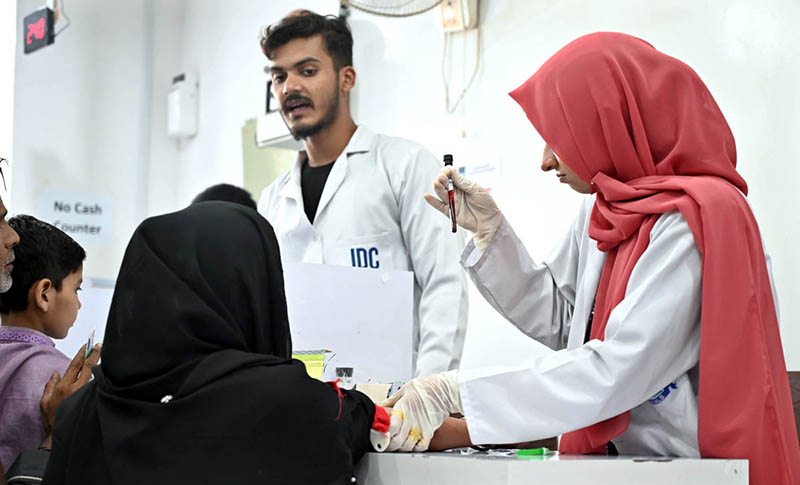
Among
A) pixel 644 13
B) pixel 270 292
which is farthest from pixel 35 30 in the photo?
pixel 270 292

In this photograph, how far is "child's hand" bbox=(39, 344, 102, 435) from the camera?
1857mm

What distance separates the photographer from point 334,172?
2.67m

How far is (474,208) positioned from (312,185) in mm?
978

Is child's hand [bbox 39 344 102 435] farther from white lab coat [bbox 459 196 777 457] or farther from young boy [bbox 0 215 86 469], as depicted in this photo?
white lab coat [bbox 459 196 777 457]

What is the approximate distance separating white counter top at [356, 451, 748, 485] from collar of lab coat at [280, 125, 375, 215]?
4.67ft

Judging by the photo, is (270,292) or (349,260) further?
(349,260)

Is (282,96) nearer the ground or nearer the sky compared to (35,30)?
nearer the ground

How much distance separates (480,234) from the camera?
6.05 ft

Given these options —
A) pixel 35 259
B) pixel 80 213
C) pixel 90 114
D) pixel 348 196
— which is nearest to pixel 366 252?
pixel 348 196

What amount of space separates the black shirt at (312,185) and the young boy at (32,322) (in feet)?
2.19

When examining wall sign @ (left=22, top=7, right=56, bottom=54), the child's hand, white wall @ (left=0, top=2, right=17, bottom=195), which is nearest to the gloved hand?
the child's hand

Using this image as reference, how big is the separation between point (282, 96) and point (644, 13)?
Result: 1.16m

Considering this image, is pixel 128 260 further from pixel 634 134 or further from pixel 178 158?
pixel 178 158

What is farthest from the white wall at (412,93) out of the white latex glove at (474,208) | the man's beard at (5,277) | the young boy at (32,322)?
the man's beard at (5,277)
